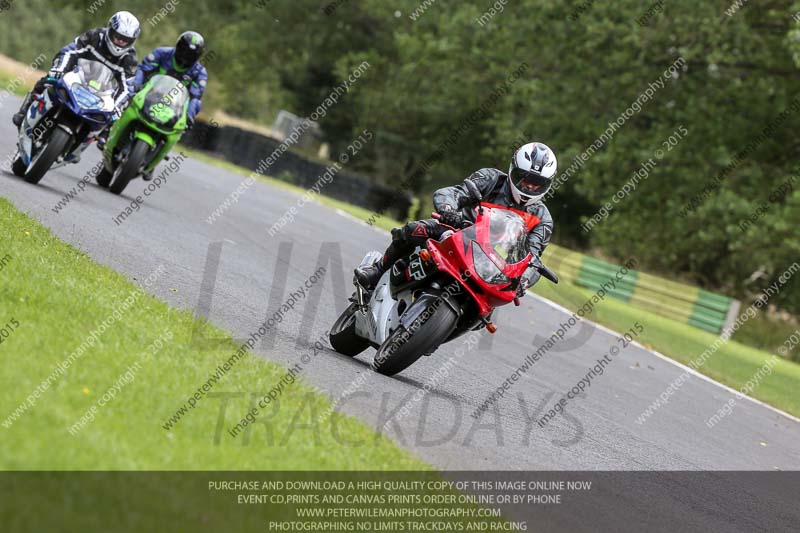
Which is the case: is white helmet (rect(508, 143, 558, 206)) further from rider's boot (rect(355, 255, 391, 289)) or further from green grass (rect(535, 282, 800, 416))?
green grass (rect(535, 282, 800, 416))

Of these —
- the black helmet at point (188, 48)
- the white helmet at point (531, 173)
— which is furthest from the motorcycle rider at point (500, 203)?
the black helmet at point (188, 48)

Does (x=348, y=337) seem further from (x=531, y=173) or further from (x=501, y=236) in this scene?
(x=531, y=173)

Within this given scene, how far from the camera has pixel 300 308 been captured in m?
11.3

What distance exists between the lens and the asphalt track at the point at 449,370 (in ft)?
→ 26.2

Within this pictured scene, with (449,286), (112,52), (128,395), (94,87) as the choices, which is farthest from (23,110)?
(128,395)

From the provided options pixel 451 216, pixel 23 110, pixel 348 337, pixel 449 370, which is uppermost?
pixel 451 216

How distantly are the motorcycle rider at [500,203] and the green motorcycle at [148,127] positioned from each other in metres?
6.73

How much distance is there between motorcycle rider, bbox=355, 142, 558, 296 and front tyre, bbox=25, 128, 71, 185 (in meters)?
5.89

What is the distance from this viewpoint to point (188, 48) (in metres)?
15.4

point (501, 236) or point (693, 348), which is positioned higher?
point (501, 236)

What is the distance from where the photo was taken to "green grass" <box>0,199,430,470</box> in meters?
5.02

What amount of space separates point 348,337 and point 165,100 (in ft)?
22.1

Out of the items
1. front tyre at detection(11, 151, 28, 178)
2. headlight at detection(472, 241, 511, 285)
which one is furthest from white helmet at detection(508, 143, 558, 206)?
front tyre at detection(11, 151, 28, 178)
